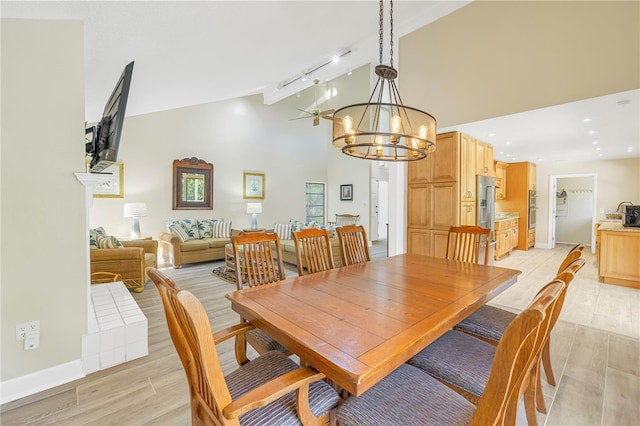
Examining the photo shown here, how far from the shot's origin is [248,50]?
3215 millimetres

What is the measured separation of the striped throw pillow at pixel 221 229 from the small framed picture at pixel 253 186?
98cm

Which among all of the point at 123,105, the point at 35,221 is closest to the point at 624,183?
the point at 123,105

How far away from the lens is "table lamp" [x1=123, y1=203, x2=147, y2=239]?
5.30 meters

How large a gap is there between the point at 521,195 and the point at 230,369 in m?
7.57

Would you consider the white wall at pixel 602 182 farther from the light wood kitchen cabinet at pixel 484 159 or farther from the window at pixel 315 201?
the window at pixel 315 201

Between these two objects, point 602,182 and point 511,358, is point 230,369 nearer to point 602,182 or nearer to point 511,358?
point 511,358

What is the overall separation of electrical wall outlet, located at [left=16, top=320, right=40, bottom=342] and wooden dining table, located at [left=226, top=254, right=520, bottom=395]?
142 cm

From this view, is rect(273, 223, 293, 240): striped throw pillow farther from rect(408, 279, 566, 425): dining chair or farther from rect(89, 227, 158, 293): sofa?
rect(408, 279, 566, 425): dining chair

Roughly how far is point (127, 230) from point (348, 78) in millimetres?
Answer: 6189

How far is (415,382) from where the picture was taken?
123cm

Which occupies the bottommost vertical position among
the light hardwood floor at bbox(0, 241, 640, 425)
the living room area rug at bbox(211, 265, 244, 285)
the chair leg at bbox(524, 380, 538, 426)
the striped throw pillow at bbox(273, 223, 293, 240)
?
the light hardwood floor at bbox(0, 241, 640, 425)

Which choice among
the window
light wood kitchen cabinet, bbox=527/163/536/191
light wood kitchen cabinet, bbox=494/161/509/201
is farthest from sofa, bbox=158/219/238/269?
light wood kitchen cabinet, bbox=527/163/536/191

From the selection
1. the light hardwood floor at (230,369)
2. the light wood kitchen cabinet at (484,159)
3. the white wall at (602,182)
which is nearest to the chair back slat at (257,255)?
the light hardwood floor at (230,369)

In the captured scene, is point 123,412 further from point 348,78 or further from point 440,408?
point 348,78
